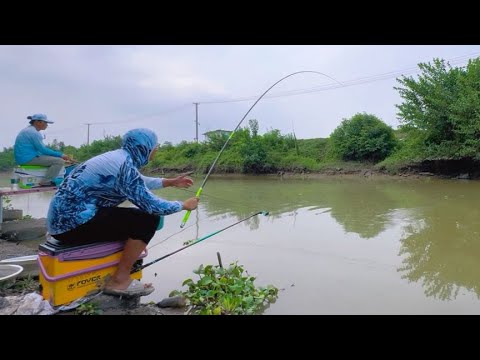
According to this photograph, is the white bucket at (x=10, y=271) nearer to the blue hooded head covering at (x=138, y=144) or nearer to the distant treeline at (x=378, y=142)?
the blue hooded head covering at (x=138, y=144)

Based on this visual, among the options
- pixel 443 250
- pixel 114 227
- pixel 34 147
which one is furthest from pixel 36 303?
pixel 443 250

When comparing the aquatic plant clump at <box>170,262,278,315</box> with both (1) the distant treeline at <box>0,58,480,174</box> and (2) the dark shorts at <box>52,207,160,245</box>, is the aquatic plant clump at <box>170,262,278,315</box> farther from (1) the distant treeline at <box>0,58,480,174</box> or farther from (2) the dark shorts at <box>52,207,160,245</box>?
(1) the distant treeline at <box>0,58,480,174</box>

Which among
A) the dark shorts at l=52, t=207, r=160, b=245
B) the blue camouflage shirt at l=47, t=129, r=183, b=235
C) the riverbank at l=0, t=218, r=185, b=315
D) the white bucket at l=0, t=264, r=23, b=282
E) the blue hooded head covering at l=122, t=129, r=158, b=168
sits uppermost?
the blue hooded head covering at l=122, t=129, r=158, b=168

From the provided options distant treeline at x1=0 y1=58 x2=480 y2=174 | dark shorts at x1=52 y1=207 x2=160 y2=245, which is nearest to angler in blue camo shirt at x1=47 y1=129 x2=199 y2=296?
dark shorts at x1=52 y1=207 x2=160 y2=245

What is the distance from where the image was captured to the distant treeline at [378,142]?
15.9 metres

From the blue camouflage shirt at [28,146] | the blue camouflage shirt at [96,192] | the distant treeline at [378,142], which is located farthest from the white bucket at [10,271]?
the distant treeline at [378,142]

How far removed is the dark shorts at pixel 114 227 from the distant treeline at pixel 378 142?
15687 millimetres

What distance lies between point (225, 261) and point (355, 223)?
340 centimetres

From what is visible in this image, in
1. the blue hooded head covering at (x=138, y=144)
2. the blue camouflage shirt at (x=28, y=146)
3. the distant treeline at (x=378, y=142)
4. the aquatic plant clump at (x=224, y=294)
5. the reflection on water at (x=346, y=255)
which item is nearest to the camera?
the blue hooded head covering at (x=138, y=144)

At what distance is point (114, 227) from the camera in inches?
104

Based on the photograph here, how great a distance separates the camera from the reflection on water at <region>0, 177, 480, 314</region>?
3473mm

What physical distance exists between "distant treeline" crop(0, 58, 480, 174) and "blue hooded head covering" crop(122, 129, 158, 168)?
1555cm
